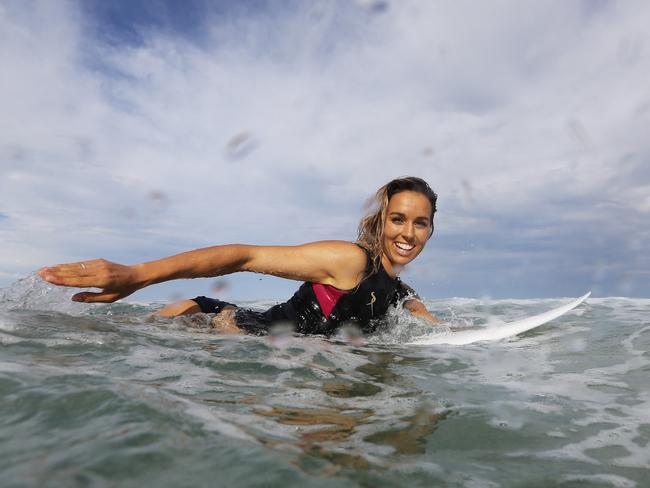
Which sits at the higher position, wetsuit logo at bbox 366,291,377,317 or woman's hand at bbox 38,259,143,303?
wetsuit logo at bbox 366,291,377,317

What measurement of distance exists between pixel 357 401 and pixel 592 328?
190 inches

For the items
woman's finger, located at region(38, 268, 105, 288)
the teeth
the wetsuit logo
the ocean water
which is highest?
the teeth

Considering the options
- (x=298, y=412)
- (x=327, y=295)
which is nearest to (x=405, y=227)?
(x=327, y=295)

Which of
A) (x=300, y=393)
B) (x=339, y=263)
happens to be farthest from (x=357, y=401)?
(x=339, y=263)

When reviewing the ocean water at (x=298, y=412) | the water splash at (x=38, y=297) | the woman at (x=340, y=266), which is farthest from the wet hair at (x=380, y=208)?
the water splash at (x=38, y=297)

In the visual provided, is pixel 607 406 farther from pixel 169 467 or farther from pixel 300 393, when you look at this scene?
Answer: pixel 169 467

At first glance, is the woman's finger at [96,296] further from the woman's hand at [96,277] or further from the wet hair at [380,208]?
the wet hair at [380,208]

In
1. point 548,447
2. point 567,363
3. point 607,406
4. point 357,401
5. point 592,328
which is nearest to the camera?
point 548,447

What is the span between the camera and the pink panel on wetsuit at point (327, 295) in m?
4.76

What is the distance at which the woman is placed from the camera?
159 inches

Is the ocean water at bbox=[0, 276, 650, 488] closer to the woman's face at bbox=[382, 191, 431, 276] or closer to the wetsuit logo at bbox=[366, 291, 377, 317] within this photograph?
the wetsuit logo at bbox=[366, 291, 377, 317]

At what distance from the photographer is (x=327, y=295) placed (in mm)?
4797

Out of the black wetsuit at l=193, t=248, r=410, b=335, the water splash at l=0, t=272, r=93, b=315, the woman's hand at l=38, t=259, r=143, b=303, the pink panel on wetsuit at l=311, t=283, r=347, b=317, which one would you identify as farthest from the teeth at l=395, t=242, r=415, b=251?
the water splash at l=0, t=272, r=93, b=315

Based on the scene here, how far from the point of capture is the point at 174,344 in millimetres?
3969
